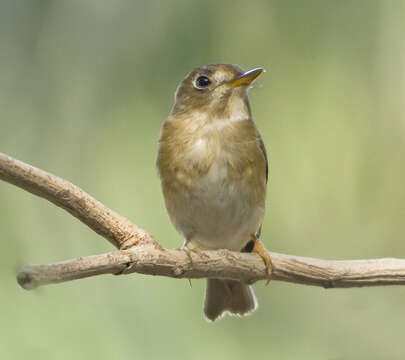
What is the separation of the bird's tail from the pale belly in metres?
0.25

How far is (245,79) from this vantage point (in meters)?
2.36

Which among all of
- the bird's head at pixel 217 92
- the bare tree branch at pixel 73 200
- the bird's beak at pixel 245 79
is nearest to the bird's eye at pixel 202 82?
the bird's head at pixel 217 92

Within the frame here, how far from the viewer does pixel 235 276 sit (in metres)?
2.23

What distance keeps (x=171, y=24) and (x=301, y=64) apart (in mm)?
561

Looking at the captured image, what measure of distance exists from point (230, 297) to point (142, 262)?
3.63 feet

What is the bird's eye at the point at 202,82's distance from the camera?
2.53 meters

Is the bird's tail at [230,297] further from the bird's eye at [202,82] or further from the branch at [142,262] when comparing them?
the bird's eye at [202,82]

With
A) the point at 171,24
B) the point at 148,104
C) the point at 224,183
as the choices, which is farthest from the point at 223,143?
the point at 171,24

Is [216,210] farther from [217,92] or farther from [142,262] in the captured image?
[142,262]

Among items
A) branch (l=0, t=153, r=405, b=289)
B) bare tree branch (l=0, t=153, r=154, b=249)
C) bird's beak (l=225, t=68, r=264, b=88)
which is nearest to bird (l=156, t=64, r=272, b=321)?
bird's beak (l=225, t=68, r=264, b=88)

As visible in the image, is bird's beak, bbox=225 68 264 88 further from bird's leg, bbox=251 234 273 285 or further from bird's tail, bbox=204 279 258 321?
bird's tail, bbox=204 279 258 321

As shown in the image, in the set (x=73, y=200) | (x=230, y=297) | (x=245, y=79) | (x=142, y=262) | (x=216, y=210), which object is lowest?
(x=142, y=262)

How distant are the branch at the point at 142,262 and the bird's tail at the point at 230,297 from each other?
1.19ft

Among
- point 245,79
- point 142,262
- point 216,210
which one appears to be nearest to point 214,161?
point 216,210
